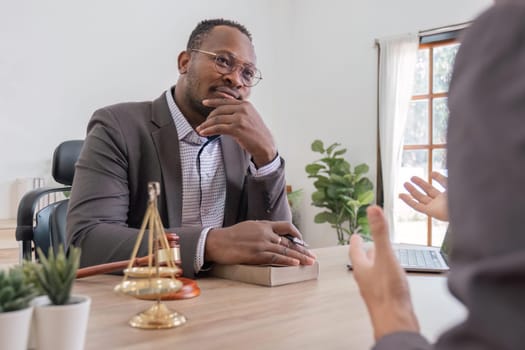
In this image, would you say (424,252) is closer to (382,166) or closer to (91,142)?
(91,142)

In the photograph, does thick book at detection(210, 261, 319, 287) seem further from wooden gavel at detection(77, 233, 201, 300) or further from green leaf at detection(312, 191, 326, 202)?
green leaf at detection(312, 191, 326, 202)

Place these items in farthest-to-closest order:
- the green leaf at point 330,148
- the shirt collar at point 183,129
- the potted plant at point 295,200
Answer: the potted plant at point 295,200 < the green leaf at point 330,148 < the shirt collar at point 183,129

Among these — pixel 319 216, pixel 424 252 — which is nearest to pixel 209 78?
pixel 424 252

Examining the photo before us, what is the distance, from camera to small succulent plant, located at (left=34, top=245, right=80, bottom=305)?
2.06 feet

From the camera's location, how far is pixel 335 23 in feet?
19.0

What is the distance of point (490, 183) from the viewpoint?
325 mm

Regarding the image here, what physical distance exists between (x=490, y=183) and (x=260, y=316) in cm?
62

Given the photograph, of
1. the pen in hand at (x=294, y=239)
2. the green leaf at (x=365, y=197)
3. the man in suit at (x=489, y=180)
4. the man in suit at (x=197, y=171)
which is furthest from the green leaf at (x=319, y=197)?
the man in suit at (x=489, y=180)

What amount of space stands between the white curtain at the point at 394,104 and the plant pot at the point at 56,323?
465 cm

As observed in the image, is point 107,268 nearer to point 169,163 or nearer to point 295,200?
point 169,163

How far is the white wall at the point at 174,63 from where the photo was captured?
14.0 ft

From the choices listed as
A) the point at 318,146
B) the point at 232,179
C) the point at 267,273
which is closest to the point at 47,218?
the point at 232,179

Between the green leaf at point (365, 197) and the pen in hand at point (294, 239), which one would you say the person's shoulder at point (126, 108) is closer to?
the pen in hand at point (294, 239)

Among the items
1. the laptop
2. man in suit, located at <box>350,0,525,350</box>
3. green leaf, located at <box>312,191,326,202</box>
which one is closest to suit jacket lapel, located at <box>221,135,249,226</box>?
the laptop
